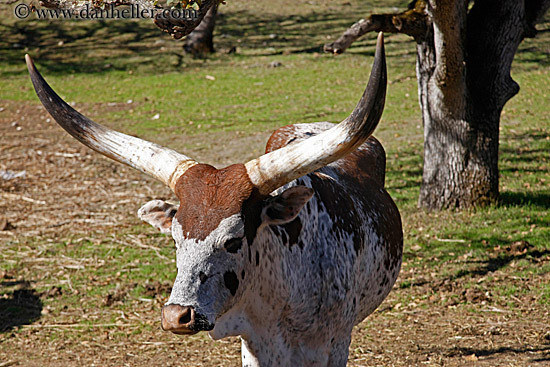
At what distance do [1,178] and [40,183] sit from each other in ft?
2.19

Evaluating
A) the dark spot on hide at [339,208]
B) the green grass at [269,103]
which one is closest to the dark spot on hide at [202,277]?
the dark spot on hide at [339,208]

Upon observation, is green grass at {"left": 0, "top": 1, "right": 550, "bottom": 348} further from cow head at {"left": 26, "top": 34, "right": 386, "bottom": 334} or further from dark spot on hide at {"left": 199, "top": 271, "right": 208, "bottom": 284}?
dark spot on hide at {"left": 199, "top": 271, "right": 208, "bottom": 284}

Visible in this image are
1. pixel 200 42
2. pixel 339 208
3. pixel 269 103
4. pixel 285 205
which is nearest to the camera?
pixel 285 205

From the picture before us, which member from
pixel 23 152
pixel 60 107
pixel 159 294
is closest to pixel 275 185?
pixel 60 107

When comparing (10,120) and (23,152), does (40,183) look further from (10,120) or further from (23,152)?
(10,120)

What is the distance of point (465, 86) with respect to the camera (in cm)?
776

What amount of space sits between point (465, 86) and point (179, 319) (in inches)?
227

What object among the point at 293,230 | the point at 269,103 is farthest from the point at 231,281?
the point at 269,103

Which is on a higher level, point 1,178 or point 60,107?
point 60,107

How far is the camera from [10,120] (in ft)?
44.2

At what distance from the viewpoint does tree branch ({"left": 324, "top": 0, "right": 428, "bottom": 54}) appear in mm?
6320

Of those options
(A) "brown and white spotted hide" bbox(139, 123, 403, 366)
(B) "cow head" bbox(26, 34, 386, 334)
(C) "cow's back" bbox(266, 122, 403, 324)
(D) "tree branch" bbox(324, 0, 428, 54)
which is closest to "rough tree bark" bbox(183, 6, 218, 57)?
(D) "tree branch" bbox(324, 0, 428, 54)

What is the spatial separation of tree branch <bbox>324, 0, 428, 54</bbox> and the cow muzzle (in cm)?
382

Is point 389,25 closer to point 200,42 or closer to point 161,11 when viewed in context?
point 161,11
